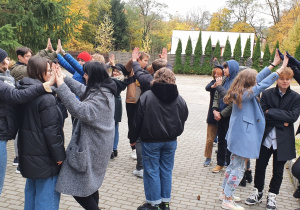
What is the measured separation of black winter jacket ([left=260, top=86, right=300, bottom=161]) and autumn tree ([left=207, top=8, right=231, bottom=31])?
56296 mm

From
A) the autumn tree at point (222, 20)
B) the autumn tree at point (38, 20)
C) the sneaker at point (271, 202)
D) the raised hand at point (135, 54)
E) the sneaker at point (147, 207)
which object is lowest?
the sneaker at point (147, 207)

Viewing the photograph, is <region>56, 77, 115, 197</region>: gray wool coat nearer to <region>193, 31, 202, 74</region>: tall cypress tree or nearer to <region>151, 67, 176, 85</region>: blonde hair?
<region>151, 67, 176, 85</region>: blonde hair

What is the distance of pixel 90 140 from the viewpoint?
3.11 m

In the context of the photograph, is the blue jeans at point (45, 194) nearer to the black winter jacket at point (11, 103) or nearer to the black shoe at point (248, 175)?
the black winter jacket at point (11, 103)

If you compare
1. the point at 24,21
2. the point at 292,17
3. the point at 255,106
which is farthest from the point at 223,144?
the point at 292,17

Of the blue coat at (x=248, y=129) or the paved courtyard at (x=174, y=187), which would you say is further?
the paved courtyard at (x=174, y=187)

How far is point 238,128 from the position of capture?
423 centimetres

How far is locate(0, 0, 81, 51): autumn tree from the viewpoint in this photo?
11.0 meters

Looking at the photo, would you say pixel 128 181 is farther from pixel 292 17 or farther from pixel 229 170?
pixel 292 17

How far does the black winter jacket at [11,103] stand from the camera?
9.52ft

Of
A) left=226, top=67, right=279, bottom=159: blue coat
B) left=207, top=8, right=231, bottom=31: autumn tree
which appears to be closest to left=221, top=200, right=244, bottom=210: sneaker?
left=226, top=67, right=279, bottom=159: blue coat

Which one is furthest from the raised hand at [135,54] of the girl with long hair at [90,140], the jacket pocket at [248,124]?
the jacket pocket at [248,124]

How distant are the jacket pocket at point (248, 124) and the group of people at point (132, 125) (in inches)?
0.5

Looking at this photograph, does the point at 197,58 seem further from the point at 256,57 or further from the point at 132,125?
the point at 132,125
